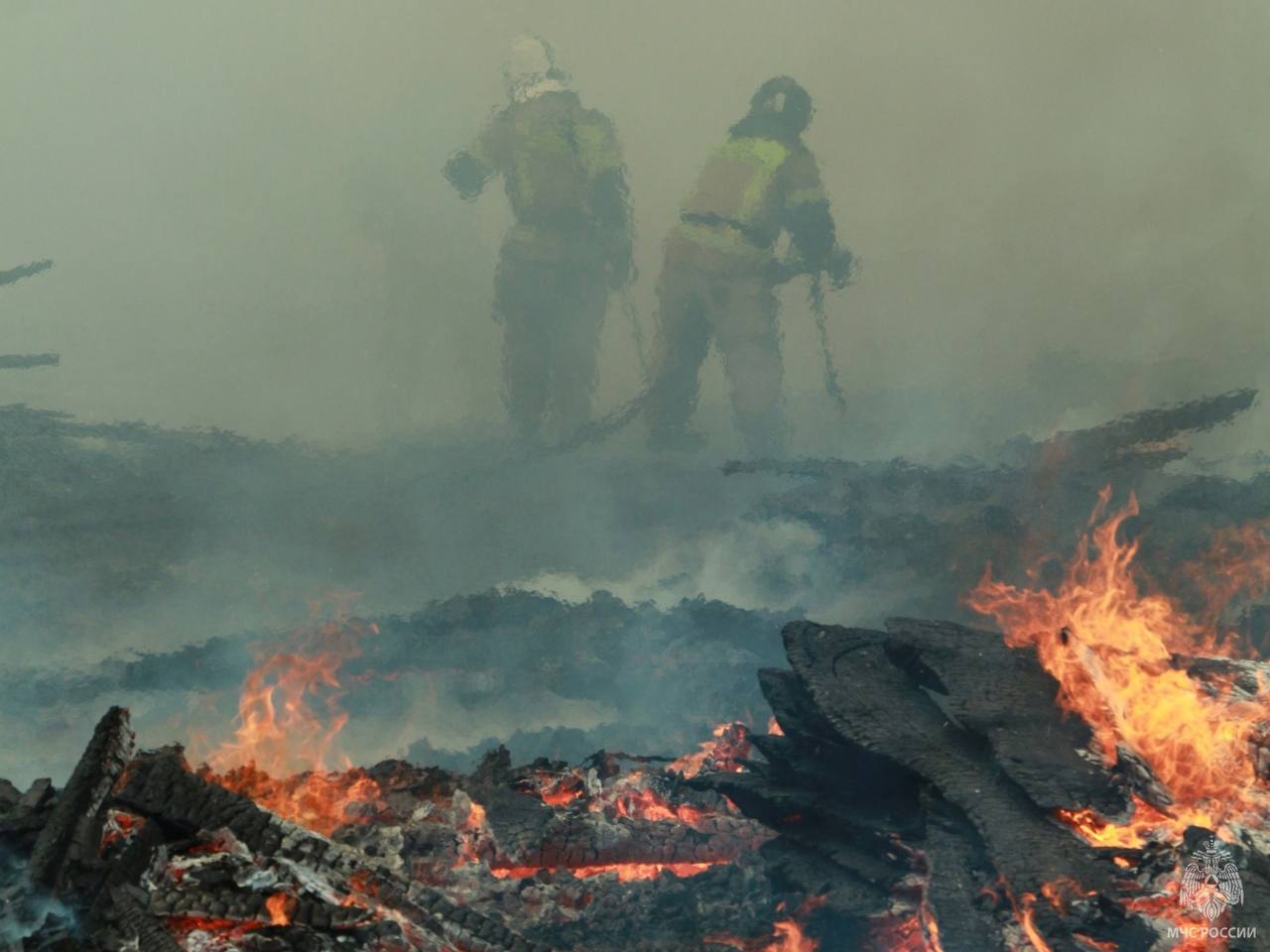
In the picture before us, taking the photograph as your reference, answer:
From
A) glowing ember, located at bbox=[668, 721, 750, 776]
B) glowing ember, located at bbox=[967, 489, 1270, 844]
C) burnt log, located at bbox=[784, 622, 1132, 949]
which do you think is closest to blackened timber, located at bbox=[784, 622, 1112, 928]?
burnt log, located at bbox=[784, 622, 1132, 949]

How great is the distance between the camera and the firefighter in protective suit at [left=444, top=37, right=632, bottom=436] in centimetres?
1434

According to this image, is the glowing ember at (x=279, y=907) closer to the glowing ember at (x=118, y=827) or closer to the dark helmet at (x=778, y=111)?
the glowing ember at (x=118, y=827)

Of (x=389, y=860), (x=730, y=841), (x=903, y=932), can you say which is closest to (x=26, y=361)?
(x=389, y=860)

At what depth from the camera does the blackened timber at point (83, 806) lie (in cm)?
431

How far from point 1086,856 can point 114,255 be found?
1484 cm

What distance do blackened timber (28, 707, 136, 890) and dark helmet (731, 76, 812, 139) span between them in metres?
12.6

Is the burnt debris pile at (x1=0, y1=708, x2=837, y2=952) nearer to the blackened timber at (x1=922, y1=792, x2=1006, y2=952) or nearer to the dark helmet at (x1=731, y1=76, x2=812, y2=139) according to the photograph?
the blackened timber at (x1=922, y1=792, x2=1006, y2=952)

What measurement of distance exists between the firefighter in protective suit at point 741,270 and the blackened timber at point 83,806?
34.6 feet

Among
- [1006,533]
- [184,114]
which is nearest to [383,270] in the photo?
[184,114]

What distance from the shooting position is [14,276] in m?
14.0

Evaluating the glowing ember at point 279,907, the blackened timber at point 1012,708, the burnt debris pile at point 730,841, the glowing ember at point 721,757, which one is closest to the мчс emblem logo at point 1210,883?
the burnt debris pile at point 730,841

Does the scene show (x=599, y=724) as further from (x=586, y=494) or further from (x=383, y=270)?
(x=383, y=270)

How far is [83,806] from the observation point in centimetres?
456

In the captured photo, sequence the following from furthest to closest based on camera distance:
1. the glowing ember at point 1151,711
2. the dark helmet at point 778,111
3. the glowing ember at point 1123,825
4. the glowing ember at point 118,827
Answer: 1. the dark helmet at point 778,111
2. the glowing ember at point 1151,711
3. the glowing ember at point 1123,825
4. the glowing ember at point 118,827
